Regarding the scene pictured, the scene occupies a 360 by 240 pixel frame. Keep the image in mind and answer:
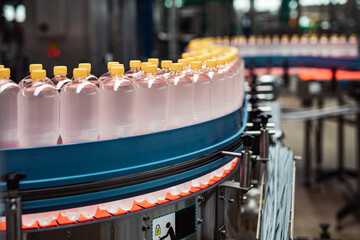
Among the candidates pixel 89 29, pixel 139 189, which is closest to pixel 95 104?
pixel 139 189

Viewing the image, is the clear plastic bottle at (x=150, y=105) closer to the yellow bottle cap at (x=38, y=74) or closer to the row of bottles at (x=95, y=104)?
the row of bottles at (x=95, y=104)

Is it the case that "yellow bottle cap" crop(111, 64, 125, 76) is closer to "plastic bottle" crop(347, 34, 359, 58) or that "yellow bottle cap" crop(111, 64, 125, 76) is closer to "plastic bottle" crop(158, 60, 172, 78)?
"plastic bottle" crop(158, 60, 172, 78)

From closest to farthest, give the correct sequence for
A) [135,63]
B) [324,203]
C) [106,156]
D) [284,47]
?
[106,156] < [135,63] < [324,203] < [284,47]

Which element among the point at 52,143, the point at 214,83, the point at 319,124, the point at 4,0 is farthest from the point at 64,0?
the point at 52,143

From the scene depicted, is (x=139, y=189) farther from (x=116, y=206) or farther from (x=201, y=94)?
(x=201, y=94)

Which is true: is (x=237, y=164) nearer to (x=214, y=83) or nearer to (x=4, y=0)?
(x=214, y=83)

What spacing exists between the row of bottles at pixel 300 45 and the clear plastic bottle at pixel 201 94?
468 cm

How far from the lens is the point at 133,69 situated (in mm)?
1744

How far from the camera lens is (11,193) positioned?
1.16m

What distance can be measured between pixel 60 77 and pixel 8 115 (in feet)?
0.83

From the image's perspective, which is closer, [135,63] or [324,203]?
[135,63]

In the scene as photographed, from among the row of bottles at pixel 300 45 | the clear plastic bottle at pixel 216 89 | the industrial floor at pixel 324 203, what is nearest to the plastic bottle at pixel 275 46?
the row of bottles at pixel 300 45

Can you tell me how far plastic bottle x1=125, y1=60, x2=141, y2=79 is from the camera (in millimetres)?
1709

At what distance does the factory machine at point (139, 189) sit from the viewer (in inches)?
49.4
